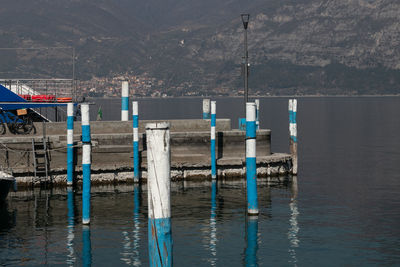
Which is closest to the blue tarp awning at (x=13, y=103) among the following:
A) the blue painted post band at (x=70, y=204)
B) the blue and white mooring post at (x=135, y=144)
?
the blue and white mooring post at (x=135, y=144)

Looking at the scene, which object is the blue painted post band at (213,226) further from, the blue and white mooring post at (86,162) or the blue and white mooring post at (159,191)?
the blue and white mooring post at (159,191)

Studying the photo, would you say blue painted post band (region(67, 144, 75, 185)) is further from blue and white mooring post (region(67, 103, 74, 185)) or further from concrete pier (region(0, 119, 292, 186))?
concrete pier (region(0, 119, 292, 186))

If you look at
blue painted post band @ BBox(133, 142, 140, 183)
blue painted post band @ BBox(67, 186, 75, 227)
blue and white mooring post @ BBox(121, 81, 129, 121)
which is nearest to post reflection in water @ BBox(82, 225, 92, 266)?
blue painted post band @ BBox(67, 186, 75, 227)

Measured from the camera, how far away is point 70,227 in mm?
25031

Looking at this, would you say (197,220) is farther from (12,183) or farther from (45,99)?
(45,99)

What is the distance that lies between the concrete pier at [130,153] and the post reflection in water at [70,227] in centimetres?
158

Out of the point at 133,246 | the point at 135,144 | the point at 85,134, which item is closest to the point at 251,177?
the point at 133,246

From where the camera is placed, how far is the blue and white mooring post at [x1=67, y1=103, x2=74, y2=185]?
30.9m

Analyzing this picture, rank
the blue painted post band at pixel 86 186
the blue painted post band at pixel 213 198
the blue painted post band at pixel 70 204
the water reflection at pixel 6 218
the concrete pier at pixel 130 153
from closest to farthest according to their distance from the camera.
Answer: the blue painted post band at pixel 86 186 → the water reflection at pixel 6 218 → the blue painted post band at pixel 70 204 → the blue painted post band at pixel 213 198 → the concrete pier at pixel 130 153

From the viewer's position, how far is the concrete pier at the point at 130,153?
105ft

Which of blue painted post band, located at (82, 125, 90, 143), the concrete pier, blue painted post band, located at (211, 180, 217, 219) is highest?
blue painted post band, located at (82, 125, 90, 143)

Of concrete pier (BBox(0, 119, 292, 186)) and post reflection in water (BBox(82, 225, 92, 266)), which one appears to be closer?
post reflection in water (BBox(82, 225, 92, 266))

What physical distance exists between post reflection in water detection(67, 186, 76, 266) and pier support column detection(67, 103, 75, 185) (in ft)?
1.89

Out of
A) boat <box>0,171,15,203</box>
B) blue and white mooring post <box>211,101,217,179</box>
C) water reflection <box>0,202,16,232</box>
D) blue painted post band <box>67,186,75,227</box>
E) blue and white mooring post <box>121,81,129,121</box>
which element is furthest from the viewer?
blue and white mooring post <box>121,81,129,121</box>
